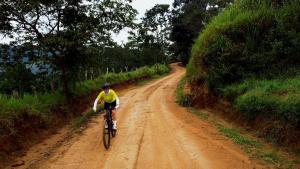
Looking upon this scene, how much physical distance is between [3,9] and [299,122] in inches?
515

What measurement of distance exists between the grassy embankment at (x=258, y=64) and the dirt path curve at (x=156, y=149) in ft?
5.37

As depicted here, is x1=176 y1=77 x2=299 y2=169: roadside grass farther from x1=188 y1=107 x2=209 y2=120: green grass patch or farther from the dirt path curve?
x1=188 y1=107 x2=209 y2=120: green grass patch

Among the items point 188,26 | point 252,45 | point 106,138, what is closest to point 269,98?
point 252,45

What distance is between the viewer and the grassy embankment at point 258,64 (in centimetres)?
1014

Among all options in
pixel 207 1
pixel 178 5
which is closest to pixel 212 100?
pixel 207 1

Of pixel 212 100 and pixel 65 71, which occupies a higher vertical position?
pixel 65 71

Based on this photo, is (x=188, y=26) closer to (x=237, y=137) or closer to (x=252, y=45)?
(x=252, y=45)

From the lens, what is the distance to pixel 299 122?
→ 9070 millimetres

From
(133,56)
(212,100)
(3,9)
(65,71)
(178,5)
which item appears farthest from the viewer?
(178,5)

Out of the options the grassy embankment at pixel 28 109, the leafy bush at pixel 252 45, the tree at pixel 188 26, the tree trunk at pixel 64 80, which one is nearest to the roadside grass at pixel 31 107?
the grassy embankment at pixel 28 109

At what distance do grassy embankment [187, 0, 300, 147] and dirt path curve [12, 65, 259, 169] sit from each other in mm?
1637

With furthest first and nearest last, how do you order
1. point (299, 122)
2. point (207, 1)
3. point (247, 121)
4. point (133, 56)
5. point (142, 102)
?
point (133, 56)
point (207, 1)
point (142, 102)
point (247, 121)
point (299, 122)

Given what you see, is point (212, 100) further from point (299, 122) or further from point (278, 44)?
point (299, 122)

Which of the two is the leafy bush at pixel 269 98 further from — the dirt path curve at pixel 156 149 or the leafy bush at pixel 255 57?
the dirt path curve at pixel 156 149
